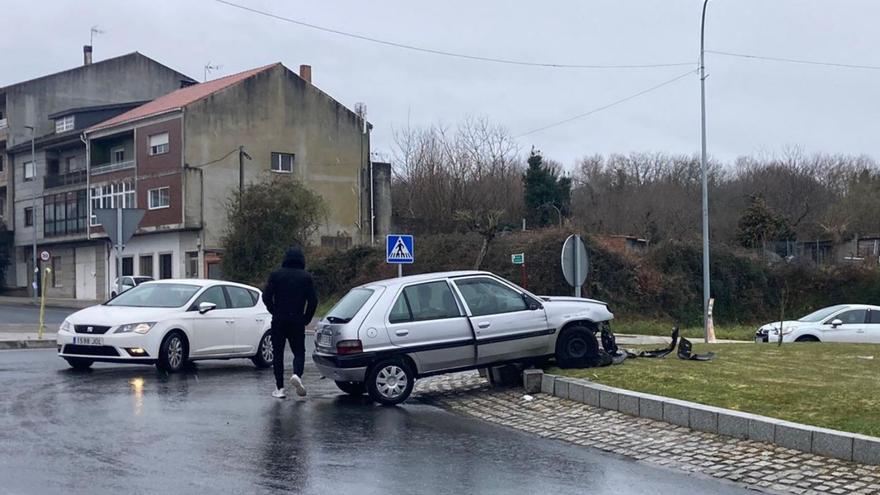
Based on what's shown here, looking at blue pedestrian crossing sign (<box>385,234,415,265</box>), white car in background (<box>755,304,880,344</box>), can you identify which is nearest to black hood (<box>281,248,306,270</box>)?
blue pedestrian crossing sign (<box>385,234,415,265</box>)

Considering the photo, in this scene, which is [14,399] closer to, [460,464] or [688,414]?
[460,464]

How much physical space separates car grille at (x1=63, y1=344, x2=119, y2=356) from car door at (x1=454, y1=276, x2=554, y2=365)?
17.7ft

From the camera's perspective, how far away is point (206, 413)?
1081cm

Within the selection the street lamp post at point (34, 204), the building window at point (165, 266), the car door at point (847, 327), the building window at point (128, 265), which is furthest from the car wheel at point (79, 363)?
the street lamp post at point (34, 204)

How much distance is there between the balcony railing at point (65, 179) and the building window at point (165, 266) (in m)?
9.32

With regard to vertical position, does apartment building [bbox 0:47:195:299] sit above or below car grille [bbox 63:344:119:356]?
above

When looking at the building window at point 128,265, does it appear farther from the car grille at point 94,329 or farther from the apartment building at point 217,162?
the car grille at point 94,329

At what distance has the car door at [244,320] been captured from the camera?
53.0 ft

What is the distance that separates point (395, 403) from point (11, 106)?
58017 millimetres

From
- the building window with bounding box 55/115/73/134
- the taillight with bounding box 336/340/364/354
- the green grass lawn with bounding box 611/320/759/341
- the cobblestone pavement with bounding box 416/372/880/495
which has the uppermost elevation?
the building window with bounding box 55/115/73/134

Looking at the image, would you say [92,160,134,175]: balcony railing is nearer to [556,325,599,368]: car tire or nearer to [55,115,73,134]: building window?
[55,115,73,134]: building window

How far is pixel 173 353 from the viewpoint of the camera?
→ 49.7 ft

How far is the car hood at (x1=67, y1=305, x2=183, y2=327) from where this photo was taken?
14812mm

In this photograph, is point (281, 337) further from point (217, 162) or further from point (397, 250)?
point (217, 162)
